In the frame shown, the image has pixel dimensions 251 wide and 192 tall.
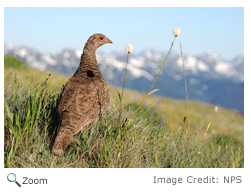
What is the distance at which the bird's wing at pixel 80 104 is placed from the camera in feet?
12.8

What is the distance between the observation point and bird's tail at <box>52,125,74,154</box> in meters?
3.41

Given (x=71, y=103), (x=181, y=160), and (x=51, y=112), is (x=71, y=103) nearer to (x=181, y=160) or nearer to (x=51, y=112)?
(x=51, y=112)

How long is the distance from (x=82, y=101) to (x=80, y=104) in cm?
7

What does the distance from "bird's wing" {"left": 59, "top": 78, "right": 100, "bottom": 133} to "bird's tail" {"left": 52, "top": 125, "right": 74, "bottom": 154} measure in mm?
177

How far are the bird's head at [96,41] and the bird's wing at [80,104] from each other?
0.91 meters

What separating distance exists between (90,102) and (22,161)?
138 centimetres

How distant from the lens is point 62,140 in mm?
3516

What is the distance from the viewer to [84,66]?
183 inches

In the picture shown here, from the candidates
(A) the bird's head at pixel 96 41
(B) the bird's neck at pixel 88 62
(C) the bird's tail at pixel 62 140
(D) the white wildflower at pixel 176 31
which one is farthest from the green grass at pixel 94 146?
(A) the bird's head at pixel 96 41

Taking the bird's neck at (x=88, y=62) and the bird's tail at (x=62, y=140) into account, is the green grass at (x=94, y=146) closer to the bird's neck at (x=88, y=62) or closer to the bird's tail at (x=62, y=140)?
the bird's tail at (x=62, y=140)

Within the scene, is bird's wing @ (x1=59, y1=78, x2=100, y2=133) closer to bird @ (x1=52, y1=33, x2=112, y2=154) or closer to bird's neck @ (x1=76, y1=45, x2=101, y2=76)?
bird @ (x1=52, y1=33, x2=112, y2=154)
